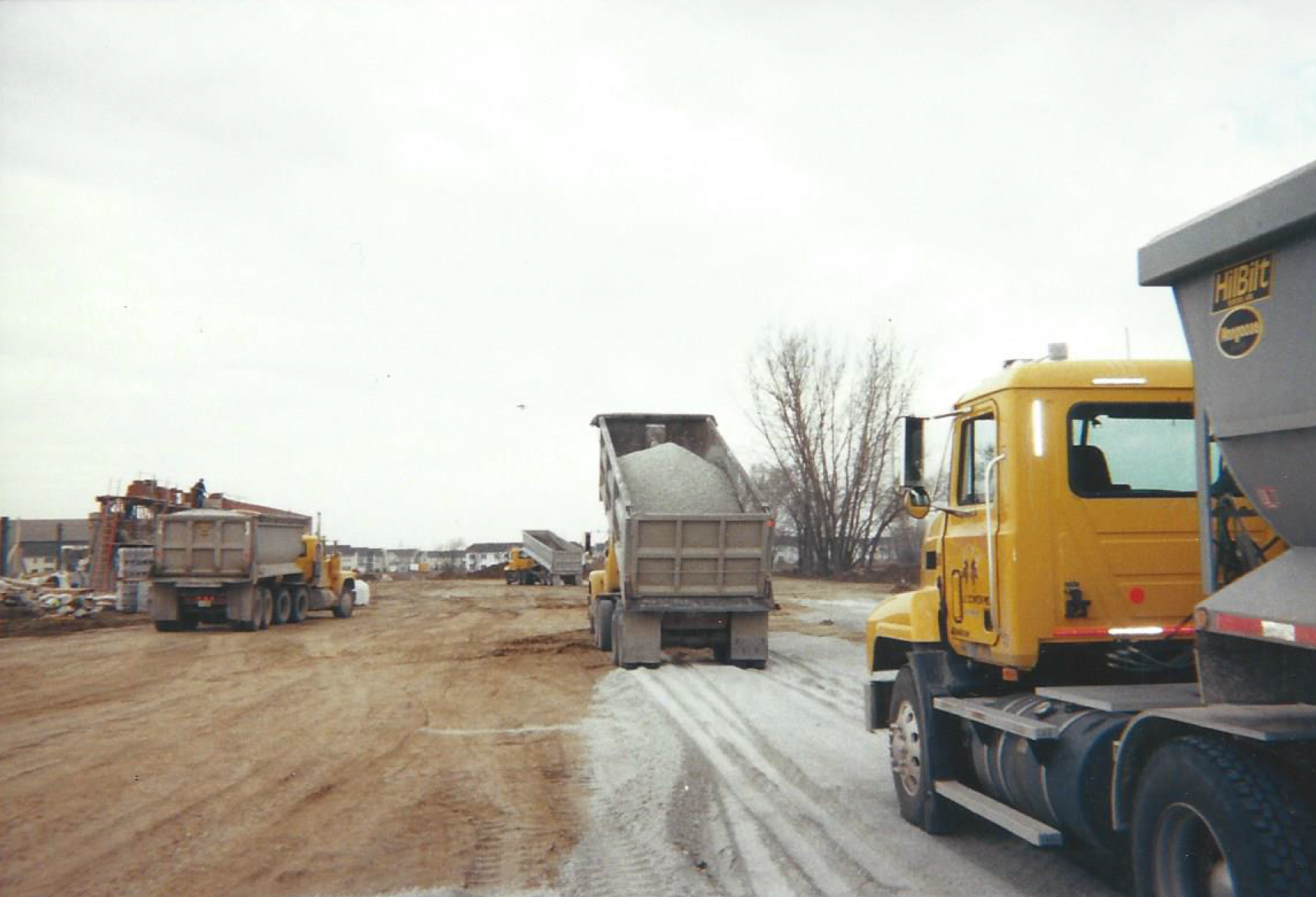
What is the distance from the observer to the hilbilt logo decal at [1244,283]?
3895 mm

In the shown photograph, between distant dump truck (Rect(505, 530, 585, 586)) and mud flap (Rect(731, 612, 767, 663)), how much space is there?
3512 cm

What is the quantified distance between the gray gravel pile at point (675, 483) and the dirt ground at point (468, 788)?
2432 millimetres

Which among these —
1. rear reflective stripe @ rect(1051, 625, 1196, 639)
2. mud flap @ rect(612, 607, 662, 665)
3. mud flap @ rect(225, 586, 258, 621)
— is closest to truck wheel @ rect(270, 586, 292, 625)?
mud flap @ rect(225, 586, 258, 621)

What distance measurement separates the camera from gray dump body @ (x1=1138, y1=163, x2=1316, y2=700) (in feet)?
12.1

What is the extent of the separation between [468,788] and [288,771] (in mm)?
1661

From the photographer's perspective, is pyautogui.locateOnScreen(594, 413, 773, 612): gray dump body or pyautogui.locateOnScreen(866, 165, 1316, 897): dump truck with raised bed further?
pyautogui.locateOnScreen(594, 413, 773, 612): gray dump body

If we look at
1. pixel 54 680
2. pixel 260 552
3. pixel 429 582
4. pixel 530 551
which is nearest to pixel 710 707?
pixel 54 680

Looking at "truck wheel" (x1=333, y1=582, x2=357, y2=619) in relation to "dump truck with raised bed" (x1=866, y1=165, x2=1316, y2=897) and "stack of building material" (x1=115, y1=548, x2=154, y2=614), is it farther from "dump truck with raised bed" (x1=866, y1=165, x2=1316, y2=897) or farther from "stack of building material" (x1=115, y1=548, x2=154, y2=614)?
"dump truck with raised bed" (x1=866, y1=165, x2=1316, y2=897)

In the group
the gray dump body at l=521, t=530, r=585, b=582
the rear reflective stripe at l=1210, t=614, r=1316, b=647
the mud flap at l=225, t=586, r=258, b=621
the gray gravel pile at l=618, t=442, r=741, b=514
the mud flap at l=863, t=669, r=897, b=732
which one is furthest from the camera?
the gray dump body at l=521, t=530, r=585, b=582

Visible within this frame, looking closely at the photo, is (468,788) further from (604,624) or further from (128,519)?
(128,519)

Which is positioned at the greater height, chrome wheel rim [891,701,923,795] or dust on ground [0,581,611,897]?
chrome wheel rim [891,701,923,795]

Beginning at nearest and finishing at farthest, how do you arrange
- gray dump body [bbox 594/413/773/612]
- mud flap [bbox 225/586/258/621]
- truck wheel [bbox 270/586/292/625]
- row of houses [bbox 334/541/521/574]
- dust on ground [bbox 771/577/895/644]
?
gray dump body [bbox 594/413/773/612] → dust on ground [bbox 771/577/895/644] → mud flap [bbox 225/586/258/621] → truck wheel [bbox 270/586/292/625] → row of houses [bbox 334/541/521/574]

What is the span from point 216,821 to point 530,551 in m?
46.8

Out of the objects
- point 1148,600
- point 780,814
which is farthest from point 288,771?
point 1148,600
